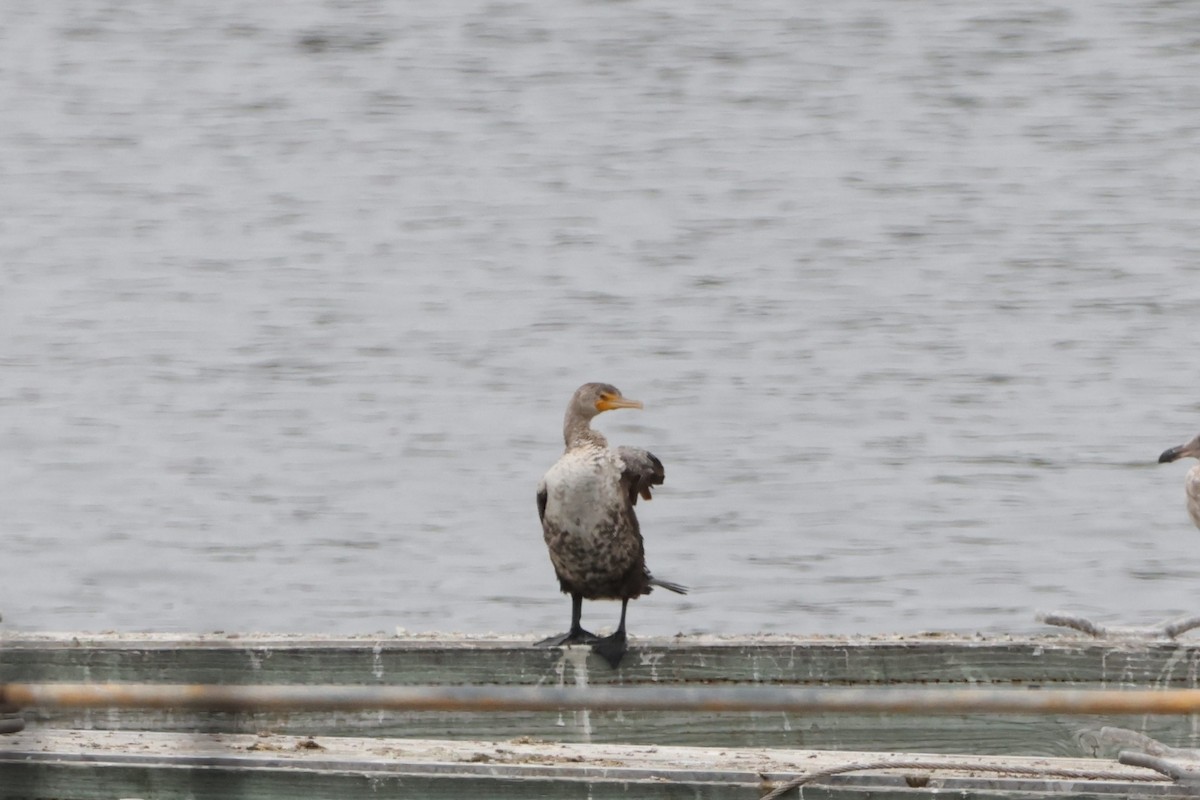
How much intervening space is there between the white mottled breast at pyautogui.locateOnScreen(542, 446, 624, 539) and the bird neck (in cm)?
6

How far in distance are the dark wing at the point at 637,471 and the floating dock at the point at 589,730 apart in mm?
473

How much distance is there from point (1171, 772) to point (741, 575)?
6860 mm

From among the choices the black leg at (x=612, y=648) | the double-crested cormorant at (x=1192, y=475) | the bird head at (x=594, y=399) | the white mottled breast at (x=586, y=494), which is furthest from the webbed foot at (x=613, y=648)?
the double-crested cormorant at (x=1192, y=475)

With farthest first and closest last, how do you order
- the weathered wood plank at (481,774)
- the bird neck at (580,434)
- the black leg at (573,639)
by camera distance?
the bird neck at (580,434) < the black leg at (573,639) < the weathered wood plank at (481,774)

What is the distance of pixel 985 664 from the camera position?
5.40 meters

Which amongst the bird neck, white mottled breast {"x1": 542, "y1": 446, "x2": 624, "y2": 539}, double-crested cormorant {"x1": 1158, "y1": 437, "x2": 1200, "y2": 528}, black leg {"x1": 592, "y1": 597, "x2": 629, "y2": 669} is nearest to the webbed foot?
black leg {"x1": 592, "y1": 597, "x2": 629, "y2": 669}

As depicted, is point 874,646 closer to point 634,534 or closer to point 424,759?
point 634,534

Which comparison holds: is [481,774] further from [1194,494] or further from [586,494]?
[1194,494]

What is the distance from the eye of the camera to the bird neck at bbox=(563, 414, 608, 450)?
5.98m

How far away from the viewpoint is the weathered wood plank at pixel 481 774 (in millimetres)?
4402

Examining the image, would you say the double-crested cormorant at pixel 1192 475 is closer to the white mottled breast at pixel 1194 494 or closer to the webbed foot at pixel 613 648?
the white mottled breast at pixel 1194 494

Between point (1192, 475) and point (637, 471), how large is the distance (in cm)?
202

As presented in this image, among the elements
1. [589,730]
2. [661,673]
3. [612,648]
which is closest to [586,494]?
[612,648]

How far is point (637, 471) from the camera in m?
5.86
